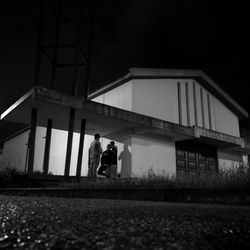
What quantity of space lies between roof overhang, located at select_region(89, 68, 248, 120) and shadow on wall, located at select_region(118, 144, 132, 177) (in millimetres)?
3970

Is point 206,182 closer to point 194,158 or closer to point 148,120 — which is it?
point 148,120

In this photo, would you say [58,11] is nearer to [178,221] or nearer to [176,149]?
[176,149]

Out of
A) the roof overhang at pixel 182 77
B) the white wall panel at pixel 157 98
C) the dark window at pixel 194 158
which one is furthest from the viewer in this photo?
the dark window at pixel 194 158

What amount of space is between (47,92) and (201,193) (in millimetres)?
6607

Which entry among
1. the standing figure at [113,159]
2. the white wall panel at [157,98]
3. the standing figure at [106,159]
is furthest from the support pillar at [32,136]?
the white wall panel at [157,98]

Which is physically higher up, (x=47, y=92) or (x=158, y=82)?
(x=158, y=82)

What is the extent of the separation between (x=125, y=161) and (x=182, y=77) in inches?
274

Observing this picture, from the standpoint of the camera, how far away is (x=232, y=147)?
18.5 m

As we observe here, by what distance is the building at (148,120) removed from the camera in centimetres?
1095

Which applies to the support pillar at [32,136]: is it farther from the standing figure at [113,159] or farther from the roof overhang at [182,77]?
the roof overhang at [182,77]

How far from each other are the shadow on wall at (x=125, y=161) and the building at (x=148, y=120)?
50 mm

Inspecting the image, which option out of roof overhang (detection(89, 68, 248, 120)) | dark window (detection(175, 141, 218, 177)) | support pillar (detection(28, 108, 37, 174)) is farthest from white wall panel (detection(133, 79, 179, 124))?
support pillar (detection(28, 108, 37, 174))

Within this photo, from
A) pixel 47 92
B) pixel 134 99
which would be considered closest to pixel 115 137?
pixel 134 99

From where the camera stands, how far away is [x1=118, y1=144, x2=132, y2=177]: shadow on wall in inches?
523
